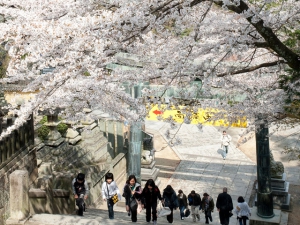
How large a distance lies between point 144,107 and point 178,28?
6.11 feet

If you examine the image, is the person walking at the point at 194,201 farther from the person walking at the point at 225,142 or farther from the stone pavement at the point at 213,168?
the person walking at the point at 225,142

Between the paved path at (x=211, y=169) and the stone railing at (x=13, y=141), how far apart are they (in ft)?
18.2

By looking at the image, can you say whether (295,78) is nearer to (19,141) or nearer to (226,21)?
(226,21)

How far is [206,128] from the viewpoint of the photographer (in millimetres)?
26703

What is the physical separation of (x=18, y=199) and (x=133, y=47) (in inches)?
151

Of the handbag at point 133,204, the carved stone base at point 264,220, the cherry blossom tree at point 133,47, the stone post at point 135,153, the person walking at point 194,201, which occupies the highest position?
the cherry blossom tree at point 133,47

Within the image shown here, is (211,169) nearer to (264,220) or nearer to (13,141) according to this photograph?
(264,220)

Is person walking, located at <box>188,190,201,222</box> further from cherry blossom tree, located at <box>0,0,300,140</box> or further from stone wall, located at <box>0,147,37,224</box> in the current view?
stone wall, located at <box>0,147,37,224</box>

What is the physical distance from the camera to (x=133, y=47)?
7996 mm

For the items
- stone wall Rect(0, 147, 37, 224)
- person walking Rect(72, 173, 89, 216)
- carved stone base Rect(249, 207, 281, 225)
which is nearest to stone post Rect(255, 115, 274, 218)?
carved stone base Rect(249, 207, 281, 225)

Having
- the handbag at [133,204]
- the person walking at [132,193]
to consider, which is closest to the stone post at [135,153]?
the person walking at [132,193]

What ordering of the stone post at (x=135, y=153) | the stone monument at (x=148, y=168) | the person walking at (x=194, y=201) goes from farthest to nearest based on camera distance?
the stone monument at (x=148, y=168), the stone post at (x=135, y=153), the person walking at (x=194, y=201)

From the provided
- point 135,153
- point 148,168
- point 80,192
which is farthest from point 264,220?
point 80,192

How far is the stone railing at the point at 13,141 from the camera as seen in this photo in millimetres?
10156
